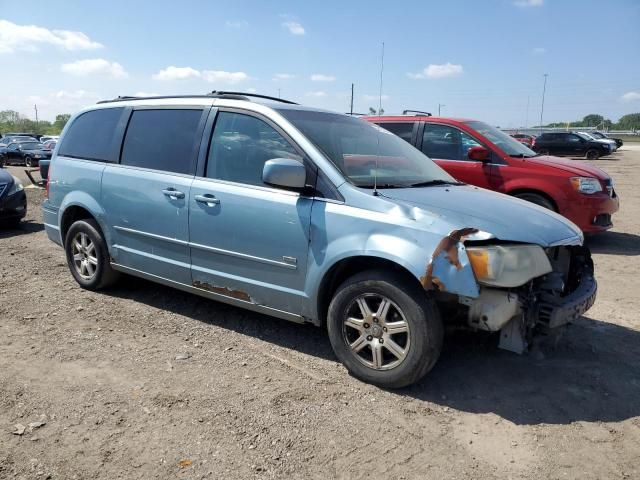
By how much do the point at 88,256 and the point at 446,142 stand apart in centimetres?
527

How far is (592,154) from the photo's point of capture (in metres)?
Answer: 31.6


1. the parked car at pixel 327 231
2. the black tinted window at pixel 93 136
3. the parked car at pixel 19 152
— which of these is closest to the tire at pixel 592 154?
the parked car at pixel 19 152

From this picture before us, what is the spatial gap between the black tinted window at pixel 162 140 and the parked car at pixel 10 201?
Answer: 16.4ft

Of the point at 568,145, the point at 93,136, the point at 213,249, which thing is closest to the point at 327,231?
the point at 213,249

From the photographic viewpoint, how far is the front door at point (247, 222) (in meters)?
3.67

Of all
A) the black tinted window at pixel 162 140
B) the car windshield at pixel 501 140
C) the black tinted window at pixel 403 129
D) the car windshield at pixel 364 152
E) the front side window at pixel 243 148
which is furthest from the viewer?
the black tinted window at pixel 403 129

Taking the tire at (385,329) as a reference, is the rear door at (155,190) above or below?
above

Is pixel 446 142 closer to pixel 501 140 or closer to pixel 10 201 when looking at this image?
pixel 501 140

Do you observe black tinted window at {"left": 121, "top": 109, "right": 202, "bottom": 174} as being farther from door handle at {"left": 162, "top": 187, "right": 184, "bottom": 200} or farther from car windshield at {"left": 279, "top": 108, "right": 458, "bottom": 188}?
car windshield at {"left": 279, "top": 108, "right": 458, "bottom": 188}

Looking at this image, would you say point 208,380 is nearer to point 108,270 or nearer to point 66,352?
point 66,352

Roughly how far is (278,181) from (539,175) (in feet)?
17.0

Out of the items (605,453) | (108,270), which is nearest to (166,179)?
(108,270)

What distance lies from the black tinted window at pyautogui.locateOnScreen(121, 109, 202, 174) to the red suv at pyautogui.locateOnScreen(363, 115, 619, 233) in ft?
14.6

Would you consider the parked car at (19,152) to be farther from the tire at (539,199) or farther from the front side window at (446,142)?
the tire at (539,199)
